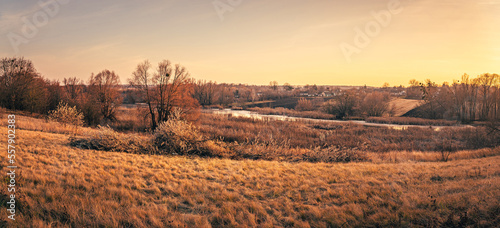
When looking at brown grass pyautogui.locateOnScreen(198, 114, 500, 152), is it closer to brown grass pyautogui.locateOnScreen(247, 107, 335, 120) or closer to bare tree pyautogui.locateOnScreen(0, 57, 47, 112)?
brown grass pyautogui.locateOnScreen(247, 107, 335, 120)

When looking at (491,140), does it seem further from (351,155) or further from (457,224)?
(457,224)

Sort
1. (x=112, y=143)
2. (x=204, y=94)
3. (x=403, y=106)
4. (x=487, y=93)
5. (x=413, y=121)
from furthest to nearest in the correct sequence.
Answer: (x=204, y=94), (x=403, y=106), (x=487, y=93), (x=413, y=121), (x=112, y=143)

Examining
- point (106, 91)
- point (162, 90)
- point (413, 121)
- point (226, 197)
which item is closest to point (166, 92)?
point (162, 90)

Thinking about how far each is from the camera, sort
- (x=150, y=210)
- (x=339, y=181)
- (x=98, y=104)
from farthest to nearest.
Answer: (x=98, y=104) < (x=339, y=181) < (x=150, y=210)

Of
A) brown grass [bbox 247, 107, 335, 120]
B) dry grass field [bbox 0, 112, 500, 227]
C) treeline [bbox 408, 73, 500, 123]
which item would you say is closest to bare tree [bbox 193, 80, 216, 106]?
brown grass [bbox 247, 107, 335, 120]

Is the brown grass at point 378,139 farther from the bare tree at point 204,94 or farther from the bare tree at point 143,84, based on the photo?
the bare tree at point 204,94

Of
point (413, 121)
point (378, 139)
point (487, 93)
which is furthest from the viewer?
point (487, 93)

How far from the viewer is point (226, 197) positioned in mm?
7664

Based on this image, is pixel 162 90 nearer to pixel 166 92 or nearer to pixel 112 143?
pixel 166 92

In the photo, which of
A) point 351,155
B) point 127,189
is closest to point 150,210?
point 127,189

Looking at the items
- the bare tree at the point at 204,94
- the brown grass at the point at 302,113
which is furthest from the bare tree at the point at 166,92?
the bare tree at the point at 204,94

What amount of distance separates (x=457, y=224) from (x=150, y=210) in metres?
7.02

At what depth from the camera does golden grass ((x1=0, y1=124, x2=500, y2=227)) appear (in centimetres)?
557

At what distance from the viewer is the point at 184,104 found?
3447 cm
